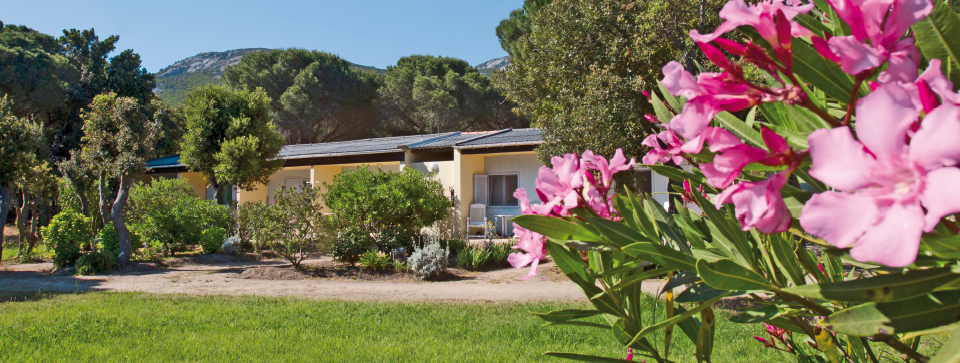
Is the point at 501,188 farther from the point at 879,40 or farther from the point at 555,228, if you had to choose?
the point at 879,40

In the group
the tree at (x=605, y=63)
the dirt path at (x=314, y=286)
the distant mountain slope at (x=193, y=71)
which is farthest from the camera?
the distant mountain slope at (x=193, y=71)

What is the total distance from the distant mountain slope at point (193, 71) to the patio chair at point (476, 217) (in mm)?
74034

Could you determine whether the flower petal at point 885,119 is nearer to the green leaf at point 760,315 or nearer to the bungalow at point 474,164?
the green leaf at point 760,315

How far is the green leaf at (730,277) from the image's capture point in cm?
62

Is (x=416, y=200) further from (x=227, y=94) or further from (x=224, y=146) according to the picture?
→ (x=227, y=94)

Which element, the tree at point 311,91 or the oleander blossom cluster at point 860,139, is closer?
the oleander blossom cluster at point 860,139

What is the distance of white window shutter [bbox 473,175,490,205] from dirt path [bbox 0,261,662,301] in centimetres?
450

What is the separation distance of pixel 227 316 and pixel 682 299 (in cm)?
608

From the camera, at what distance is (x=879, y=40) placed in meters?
0.47

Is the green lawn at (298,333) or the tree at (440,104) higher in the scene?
the tree at (440,104)

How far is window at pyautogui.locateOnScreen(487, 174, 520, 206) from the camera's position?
14.8m

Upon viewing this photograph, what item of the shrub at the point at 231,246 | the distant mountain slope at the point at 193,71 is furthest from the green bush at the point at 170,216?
the distant mountain slope at the point at 193,71

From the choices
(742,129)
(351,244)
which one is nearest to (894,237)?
(742,129)

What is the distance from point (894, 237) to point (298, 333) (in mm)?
5392
